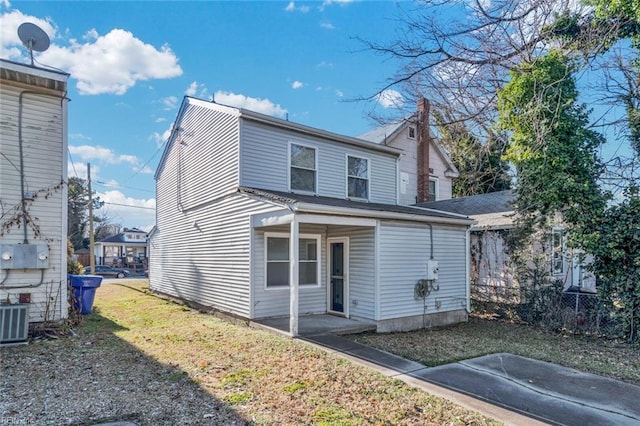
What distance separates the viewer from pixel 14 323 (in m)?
6.76

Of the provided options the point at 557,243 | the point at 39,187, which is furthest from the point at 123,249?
the point at 557,243

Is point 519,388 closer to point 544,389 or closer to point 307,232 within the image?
point 544,389

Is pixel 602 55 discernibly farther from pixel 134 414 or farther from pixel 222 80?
pixel 134 414

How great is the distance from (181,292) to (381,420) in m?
10.5

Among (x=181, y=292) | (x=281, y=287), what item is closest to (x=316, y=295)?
(x=281, y=287)

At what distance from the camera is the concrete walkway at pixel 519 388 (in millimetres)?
4305

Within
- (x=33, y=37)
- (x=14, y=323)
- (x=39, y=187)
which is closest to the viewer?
(x=14, y=323)

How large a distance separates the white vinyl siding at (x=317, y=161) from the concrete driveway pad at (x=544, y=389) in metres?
6.08

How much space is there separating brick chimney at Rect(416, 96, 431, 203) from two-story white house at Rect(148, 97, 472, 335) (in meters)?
5.35

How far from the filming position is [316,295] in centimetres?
1019

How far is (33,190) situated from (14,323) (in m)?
2.69

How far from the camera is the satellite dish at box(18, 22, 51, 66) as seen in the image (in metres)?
7.89

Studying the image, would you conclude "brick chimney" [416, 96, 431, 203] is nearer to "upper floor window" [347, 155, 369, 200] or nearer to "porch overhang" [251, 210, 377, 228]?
"upper floor window" [347, 155, 369, 200]

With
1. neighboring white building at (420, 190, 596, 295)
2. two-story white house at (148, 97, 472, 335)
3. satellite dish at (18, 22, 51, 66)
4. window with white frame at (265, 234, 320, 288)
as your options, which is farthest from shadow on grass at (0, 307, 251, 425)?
neighboring white building at (420, 190, 596, 295)
